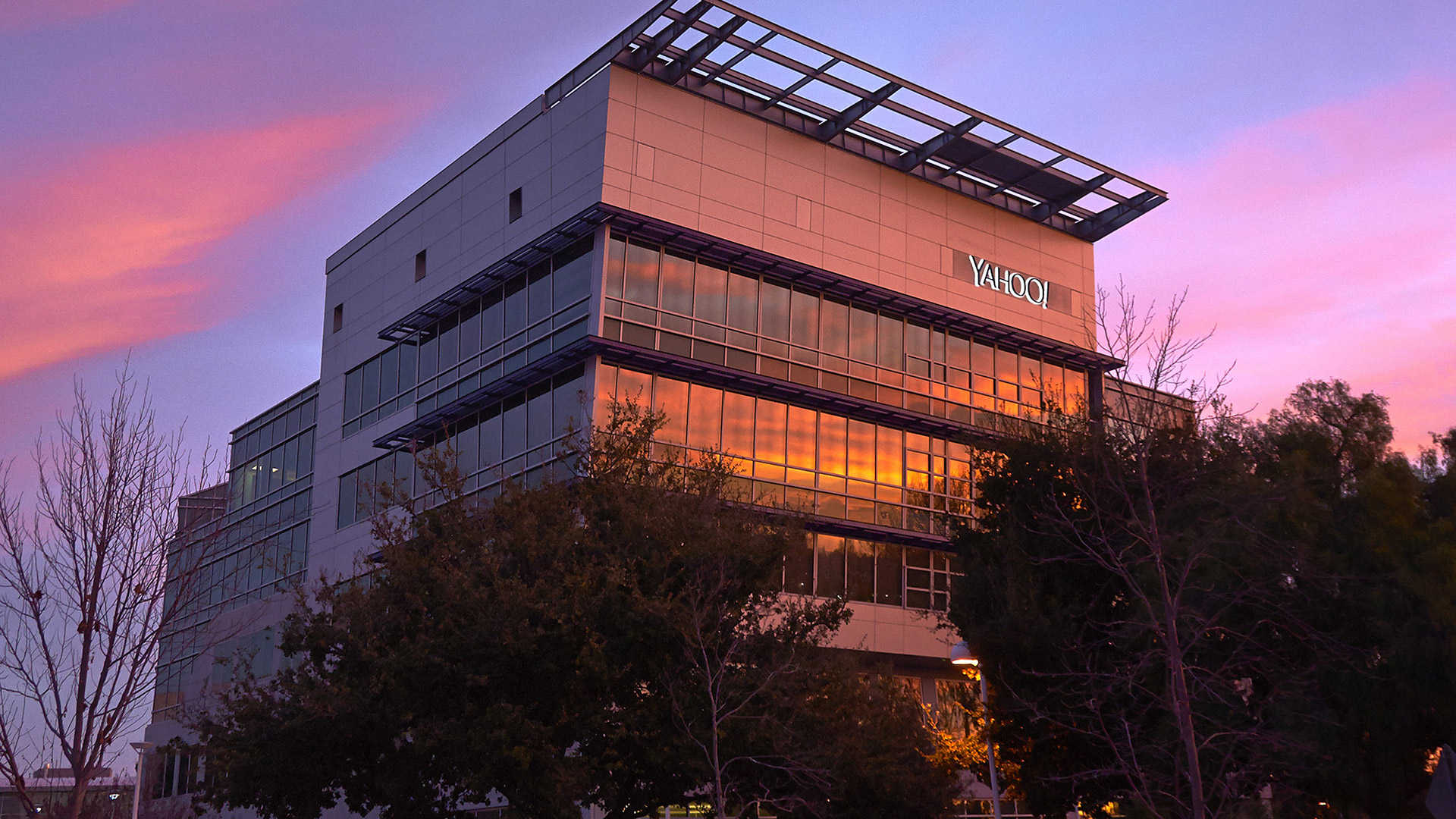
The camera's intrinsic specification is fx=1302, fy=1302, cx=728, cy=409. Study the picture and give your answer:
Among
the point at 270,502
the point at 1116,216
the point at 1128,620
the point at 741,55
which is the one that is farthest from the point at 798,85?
the point at 270,502

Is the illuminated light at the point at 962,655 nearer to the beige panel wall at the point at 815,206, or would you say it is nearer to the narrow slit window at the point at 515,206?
the beige panel wall at the point at 815,206

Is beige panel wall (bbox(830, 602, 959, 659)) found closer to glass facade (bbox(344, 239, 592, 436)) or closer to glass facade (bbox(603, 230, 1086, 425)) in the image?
glass facade (bbox(603, 230, 1086, 425))

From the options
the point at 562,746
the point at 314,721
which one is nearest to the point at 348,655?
the point at 314,721

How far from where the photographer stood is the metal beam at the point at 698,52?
117ft

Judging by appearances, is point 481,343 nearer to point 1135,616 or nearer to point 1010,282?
point 1010,282

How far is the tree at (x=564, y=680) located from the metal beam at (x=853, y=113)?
59.6 ft

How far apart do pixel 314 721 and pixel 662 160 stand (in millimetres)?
19450

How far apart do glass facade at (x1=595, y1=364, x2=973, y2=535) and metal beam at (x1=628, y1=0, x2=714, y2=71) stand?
8.70 m

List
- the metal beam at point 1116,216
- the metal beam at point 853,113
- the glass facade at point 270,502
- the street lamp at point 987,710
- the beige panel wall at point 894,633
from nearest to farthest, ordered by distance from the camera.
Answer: the street lamp at point 987,710, the beige panel wall at point 894,633, the metal beam at point 853,113, the metal beam at point 1116,216, the glass facade at point 270,502

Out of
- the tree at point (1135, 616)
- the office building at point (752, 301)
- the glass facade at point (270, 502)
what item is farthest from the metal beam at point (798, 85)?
the glass facade at point (270, 502)

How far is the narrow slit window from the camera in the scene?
129ft

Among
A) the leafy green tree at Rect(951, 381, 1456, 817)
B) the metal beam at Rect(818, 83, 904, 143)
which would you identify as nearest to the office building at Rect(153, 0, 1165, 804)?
the metal beam at Rect(818, 83, 904, 143)

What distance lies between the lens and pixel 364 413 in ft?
150

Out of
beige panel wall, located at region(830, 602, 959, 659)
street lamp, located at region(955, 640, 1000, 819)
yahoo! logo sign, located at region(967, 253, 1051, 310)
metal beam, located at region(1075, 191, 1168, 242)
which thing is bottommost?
street lamp, located at region(955, 640, 1000, 819)
